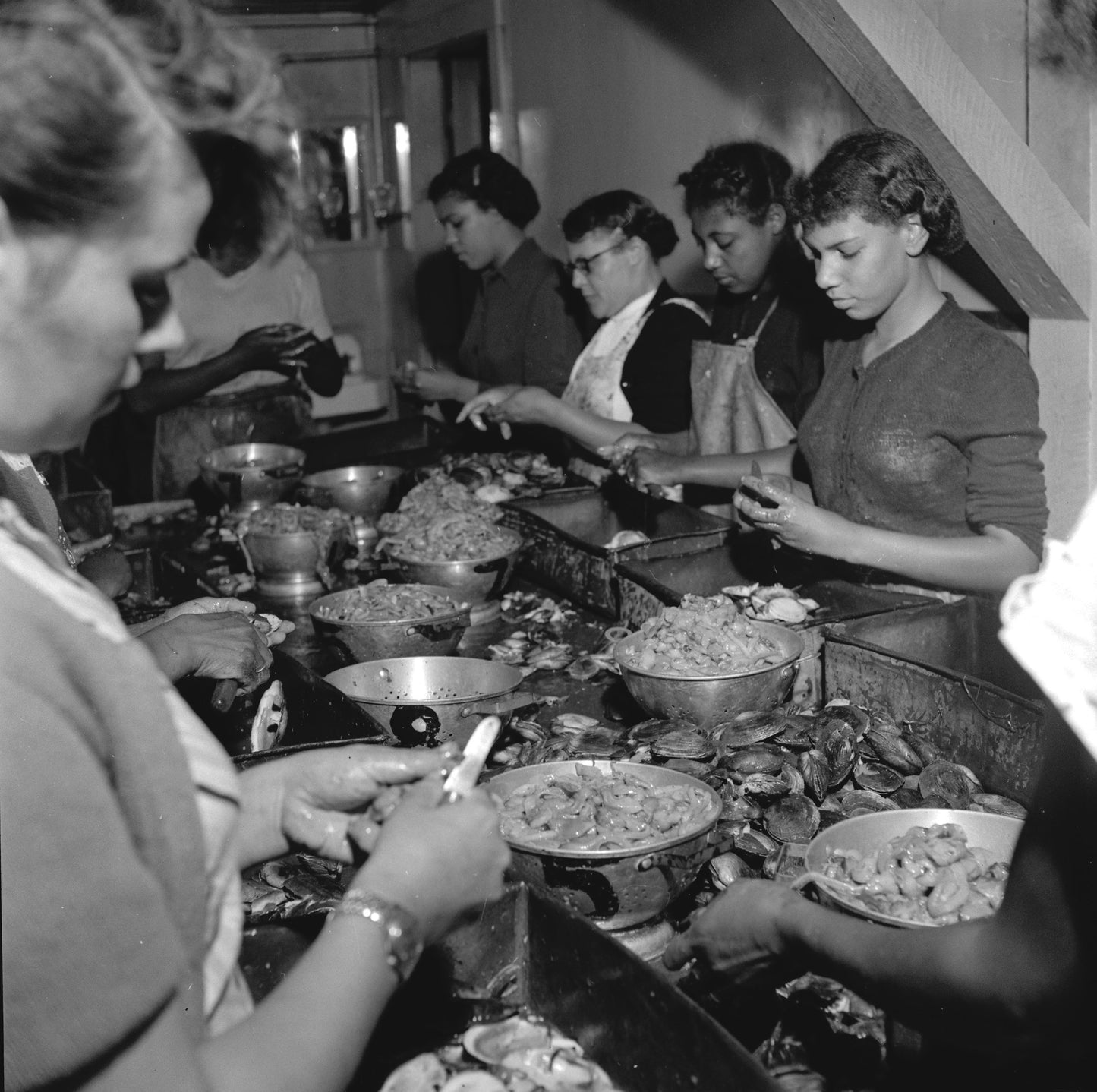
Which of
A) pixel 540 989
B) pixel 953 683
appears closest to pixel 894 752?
pixel 953 683

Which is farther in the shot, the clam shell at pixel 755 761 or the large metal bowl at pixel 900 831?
the clam shell at pixel 755 761

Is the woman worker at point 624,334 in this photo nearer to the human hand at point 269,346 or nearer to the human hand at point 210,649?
the human hand at point 269,346

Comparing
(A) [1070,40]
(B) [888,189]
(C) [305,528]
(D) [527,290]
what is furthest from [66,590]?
(D) [527,290]

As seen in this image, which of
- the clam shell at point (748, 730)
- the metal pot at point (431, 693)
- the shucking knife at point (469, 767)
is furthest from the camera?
the metal pot at point (431, 693)

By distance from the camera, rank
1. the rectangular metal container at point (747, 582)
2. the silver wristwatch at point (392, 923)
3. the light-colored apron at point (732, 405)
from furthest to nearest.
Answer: the light-colored apron at point (732, 405) < the rectangular metal container at point (747, 582) < the silver wristwatch at point (392, 923)

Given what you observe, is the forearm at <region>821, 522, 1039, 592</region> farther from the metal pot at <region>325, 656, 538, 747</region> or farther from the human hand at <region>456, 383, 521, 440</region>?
the human hand at <region>456, 383, 521, 440</region>

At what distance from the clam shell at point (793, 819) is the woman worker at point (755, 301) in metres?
2.00

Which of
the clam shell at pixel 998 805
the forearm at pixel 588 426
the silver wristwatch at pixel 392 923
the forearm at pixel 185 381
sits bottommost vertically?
the clam shell at pixel 998 805

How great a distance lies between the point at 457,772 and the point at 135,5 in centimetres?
77

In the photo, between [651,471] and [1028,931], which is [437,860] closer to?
[1028,931]

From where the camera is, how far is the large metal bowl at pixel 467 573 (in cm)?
332

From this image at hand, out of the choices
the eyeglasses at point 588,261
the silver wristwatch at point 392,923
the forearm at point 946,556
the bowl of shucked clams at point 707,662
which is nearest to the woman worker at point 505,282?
the eyeglasses at point 588,261

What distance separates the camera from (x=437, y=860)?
1.12 metres

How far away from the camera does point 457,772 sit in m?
1.24
